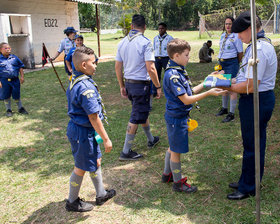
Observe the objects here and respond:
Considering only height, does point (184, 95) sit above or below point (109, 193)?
above

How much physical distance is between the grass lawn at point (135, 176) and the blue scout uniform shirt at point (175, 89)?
1051mm

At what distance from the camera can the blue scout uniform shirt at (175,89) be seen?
3.04 metres

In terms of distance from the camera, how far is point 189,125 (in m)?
3.27

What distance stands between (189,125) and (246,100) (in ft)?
2.22

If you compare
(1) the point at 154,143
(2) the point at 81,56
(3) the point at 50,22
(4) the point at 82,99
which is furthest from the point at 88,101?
(3) the point at 50,22

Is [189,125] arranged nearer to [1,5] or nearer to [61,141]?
[61,141]

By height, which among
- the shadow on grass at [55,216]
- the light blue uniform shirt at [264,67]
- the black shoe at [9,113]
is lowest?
the shadow on grass at [55,216]

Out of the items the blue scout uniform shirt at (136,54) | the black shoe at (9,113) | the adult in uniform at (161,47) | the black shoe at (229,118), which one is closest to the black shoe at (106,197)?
the blue scout uniform shirt at (136,54)

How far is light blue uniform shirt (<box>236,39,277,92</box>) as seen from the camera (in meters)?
2.71

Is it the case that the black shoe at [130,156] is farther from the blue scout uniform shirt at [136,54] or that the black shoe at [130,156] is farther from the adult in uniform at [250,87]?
the adult in uniform at [250,87]

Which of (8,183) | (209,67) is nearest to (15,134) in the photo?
(8,183)

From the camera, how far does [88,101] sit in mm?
2752

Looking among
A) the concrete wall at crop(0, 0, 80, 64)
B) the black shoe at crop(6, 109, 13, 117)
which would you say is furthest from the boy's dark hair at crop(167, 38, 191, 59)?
the concrete wall at crop(0, 0, 80, 64)

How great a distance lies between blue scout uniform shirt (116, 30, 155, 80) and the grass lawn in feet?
4.31
